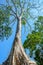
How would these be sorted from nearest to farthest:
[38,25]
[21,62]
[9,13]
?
[21,62] → [9,13] → [38,25]

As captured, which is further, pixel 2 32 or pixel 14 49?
pixel 2 32

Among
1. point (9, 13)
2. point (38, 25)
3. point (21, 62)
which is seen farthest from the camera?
point (38, 25)

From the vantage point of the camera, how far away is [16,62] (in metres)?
10.4

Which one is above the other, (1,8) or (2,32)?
(1,8)

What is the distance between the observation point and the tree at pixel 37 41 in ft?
46.8

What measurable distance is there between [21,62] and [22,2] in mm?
4271

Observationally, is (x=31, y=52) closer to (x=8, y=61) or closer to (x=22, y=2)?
(x=22, y=2)

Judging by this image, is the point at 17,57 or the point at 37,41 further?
the point at 37,41

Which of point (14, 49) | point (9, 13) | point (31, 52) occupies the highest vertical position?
point (9, 13)

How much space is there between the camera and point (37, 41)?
14.5 metres

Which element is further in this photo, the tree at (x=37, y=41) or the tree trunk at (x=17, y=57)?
the tree at (x=37, y=41)

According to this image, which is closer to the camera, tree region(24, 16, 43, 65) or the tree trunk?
the tree trunk

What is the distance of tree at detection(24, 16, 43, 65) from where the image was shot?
14.3 m

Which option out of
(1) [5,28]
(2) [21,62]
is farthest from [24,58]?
(1) [5,28]
